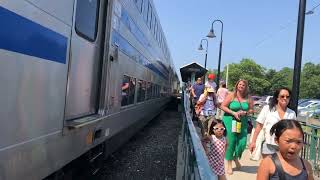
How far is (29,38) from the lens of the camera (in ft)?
12.6

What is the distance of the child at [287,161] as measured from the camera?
3.70 metres

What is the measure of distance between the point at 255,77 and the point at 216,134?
108146mm

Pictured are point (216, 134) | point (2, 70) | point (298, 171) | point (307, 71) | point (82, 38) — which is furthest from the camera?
point (307, 71)

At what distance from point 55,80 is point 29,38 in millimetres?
743

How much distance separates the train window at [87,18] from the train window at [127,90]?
7.73ft

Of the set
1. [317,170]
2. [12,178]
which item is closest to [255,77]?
[317,170]

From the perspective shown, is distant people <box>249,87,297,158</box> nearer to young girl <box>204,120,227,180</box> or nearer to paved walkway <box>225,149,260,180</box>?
young girl <box>204,120,227,180</box>

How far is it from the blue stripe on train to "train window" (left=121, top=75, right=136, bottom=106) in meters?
3.87

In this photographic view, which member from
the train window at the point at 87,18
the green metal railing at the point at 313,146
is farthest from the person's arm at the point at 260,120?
the green metal railing at the point at 313,146

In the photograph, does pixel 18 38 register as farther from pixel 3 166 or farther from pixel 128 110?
pixel 128 110

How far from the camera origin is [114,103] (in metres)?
7.59

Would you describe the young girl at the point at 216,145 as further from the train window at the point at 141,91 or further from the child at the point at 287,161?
the train window at the point at 141,91

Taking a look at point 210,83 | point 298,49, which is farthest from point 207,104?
point 298,49

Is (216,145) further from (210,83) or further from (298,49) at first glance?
(210,83)
